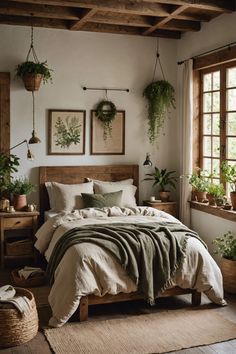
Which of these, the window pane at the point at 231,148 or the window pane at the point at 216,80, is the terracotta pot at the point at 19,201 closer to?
the window pane at the point at 231,148

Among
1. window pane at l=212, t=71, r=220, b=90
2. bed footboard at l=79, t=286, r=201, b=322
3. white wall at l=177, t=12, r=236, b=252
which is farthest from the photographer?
window pane at l=212, t=71, r=220, b=90

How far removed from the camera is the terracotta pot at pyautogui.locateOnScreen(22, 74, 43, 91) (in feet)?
18.1

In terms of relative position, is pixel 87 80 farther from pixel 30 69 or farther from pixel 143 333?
pixel 143 333

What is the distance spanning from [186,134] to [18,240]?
2550mm

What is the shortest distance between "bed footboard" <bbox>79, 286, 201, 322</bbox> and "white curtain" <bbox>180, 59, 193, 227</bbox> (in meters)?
1.80

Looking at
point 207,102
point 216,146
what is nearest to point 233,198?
point 216,146

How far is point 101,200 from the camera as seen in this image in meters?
5.49

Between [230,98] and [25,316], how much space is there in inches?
137

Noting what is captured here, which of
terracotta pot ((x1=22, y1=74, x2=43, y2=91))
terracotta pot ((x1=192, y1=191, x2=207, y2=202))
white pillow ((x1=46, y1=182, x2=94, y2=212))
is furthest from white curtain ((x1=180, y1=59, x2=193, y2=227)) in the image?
terracotta pot ((x1=22, y1=74, x2=43, y2=91))

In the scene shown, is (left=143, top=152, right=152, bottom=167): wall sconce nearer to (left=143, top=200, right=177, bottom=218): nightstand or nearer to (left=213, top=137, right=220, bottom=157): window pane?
(left=143, top=200, right=177, bottom=218): nightstand

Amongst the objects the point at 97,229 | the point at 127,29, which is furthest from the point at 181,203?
the point at 127,29

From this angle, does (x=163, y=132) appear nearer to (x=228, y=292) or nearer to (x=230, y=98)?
(x=230, y=98)

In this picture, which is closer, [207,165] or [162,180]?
[207,165]

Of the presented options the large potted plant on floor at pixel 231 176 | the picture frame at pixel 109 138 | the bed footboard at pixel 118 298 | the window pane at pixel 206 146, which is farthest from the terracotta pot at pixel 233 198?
the picture frame at pixel 109 138
